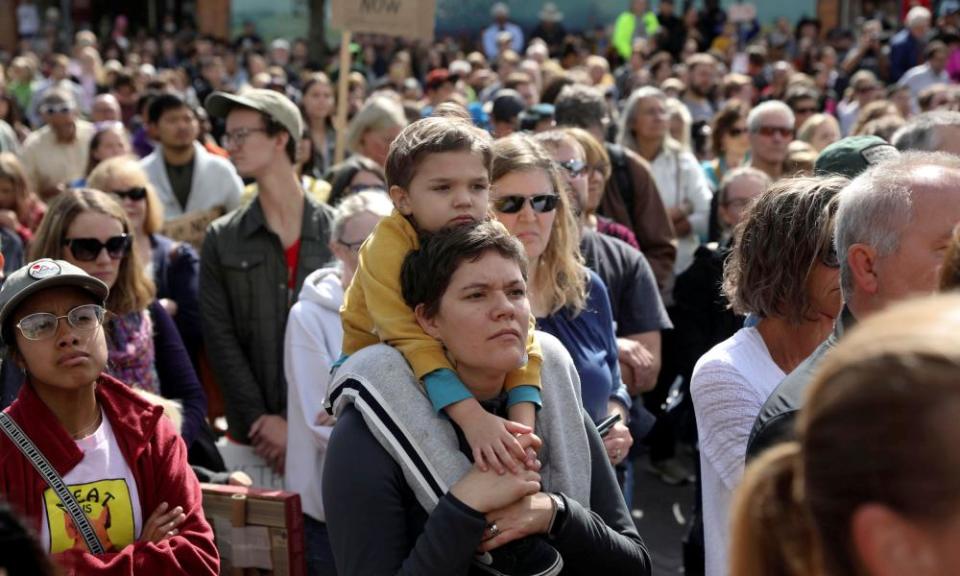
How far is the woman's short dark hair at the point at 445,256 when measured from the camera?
2.91 metres

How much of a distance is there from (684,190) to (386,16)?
2.16m

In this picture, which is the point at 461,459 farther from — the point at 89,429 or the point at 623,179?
the point at 623,179

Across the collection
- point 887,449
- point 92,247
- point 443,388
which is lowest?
point 92,247

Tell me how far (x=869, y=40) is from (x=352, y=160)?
12.5 m

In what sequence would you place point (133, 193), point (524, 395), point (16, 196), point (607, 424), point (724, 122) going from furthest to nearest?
point (724, 122), point (16, 196), point (133, 193), point (607, 424), point (524, 395)

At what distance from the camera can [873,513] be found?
4.76ft

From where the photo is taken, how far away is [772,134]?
307 inches

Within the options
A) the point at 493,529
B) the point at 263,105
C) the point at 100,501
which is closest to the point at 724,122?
the point at 263,105

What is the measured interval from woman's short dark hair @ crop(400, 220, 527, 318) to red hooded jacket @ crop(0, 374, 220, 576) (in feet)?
2.98

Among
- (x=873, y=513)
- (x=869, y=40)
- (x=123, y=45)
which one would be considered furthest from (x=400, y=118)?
(x=123, y=45)

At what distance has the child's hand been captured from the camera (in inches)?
105

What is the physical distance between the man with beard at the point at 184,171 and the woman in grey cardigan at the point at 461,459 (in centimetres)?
470

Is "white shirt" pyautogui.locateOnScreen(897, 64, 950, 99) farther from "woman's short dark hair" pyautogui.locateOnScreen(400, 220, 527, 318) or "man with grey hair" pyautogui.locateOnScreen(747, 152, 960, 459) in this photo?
"woman's short dark hair" pyautogui.locateOnScreen(400, 220, 527, 318)

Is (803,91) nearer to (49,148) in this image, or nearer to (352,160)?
(352,160)
